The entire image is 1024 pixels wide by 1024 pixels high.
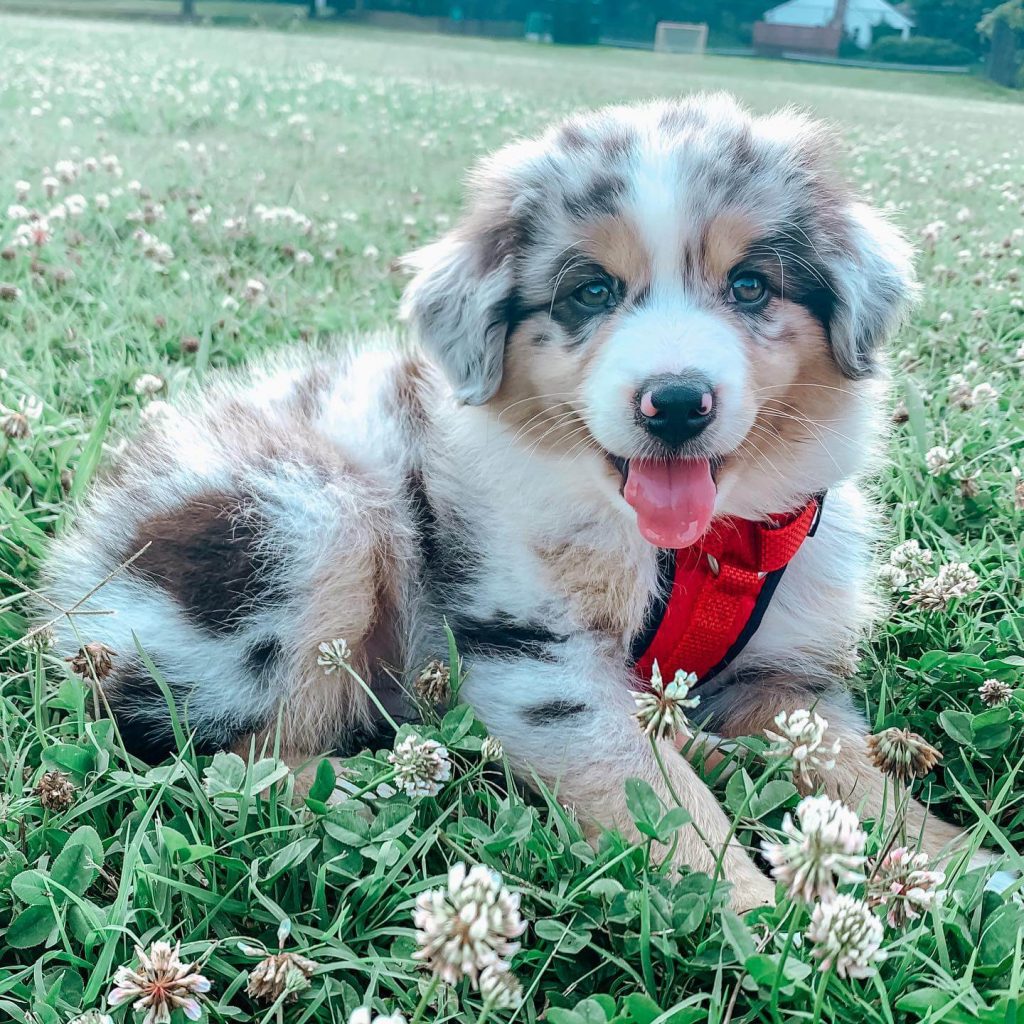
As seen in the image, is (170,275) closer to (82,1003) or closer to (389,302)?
(389,302)

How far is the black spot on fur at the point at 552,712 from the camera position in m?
2.13

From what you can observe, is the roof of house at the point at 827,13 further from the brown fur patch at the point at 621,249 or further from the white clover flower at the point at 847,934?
the white clover flower at the point at 847,934

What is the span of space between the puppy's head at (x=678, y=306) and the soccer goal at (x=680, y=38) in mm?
3979

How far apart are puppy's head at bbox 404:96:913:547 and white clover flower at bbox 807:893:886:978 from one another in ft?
3.33

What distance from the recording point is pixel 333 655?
2061 millimetres

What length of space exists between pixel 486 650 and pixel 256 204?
4.99 meters

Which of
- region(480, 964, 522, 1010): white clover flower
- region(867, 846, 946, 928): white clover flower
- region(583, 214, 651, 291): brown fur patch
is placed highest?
region(583, 214, 651, 291): brown fur patch

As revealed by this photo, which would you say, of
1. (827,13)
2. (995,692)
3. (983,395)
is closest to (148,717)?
(995,692)

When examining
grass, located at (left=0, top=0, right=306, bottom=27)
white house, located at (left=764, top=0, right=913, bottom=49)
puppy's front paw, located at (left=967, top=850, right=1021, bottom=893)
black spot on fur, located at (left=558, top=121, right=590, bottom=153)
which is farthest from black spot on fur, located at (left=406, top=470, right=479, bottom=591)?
grass, located at (left=0, top=0, right=306, bottom=27)

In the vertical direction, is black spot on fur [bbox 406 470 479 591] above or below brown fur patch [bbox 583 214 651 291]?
below

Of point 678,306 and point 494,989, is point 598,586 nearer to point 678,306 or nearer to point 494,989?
point 678,306

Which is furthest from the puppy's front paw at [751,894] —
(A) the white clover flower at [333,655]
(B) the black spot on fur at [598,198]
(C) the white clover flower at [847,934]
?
(B) the black spot on fur at [598,198]

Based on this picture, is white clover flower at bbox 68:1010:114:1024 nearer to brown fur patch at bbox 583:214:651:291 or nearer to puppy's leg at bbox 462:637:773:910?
puppy's leg at bbox 462:637:773:910

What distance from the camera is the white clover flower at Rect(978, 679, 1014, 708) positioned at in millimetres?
2139
